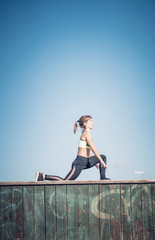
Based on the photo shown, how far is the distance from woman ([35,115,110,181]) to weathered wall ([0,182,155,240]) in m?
0.33

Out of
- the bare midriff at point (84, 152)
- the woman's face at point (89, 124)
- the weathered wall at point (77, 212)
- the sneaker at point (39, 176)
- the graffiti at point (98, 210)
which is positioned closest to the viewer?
the weathered wall at point (77, 212)

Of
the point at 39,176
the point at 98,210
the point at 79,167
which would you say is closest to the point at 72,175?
the point at 79,167

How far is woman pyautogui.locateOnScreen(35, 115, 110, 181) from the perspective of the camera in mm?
6059

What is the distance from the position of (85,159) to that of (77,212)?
3.85 feet

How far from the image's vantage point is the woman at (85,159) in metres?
6.06

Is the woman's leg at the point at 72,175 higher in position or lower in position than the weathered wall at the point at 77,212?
higher

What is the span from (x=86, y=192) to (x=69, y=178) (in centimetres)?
52

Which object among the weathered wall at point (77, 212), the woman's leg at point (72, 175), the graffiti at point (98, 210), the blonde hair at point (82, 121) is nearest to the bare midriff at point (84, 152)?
the woman's leg at point (72, 175)

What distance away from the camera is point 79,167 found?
20.0ft

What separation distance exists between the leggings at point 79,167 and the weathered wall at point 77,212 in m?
0.30

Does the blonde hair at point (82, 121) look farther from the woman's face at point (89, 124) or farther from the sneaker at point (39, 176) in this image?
the sneaker at point (39, 176)

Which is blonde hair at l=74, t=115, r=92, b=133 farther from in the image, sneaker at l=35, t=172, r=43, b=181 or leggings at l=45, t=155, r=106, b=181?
sneaker at l=35, t=172, r=43, b=181

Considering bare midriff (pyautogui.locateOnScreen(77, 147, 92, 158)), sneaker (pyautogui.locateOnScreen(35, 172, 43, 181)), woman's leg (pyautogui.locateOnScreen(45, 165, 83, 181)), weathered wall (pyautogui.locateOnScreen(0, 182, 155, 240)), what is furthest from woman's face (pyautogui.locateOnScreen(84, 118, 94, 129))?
sneaker (pyautogui.locateOnScreen(35, 172, 43, 181))

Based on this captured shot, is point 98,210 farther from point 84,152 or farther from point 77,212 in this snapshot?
point 84,152
